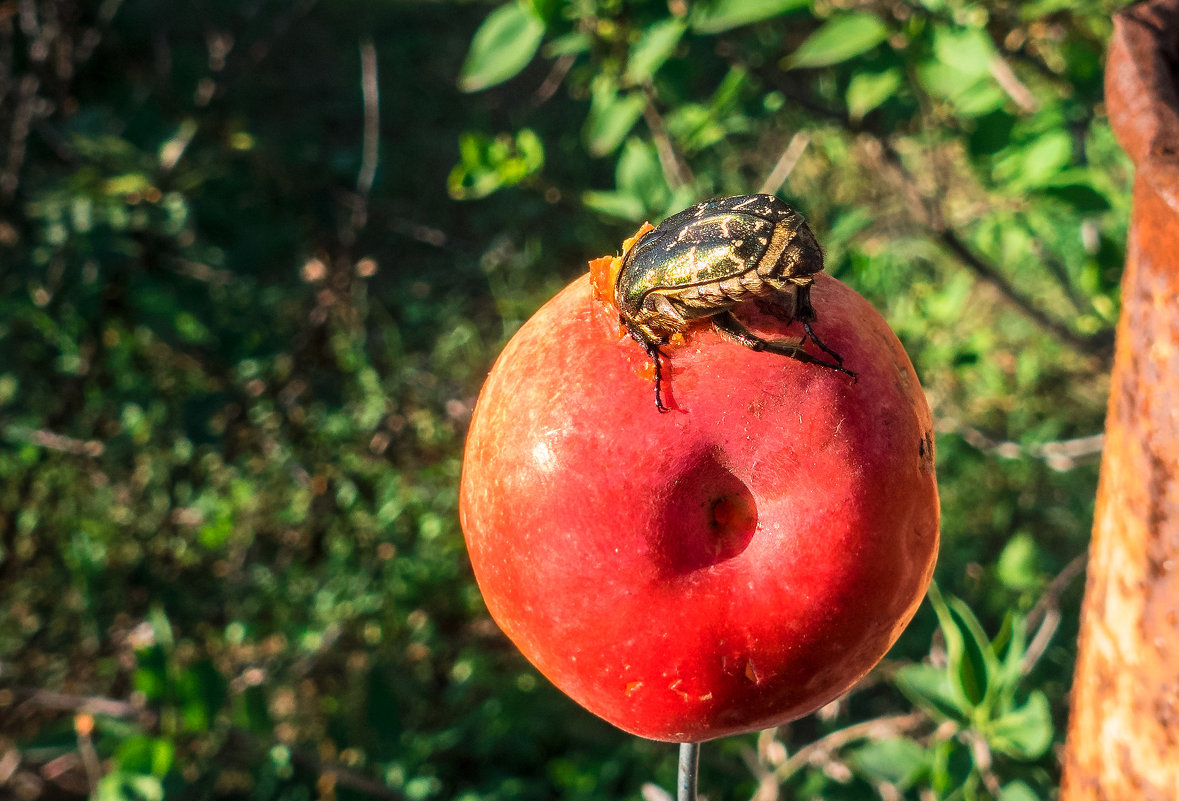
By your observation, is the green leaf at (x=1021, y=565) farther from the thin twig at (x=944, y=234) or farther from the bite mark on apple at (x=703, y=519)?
the bite mark on apple at (x=703, y=519)

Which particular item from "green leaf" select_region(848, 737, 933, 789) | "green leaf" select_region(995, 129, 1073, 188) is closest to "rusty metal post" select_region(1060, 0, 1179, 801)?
"green leaf" select_region(848, 737, 933, 789)

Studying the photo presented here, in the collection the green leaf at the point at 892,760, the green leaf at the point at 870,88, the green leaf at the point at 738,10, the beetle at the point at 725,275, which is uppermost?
the beetle at the point at 725,275

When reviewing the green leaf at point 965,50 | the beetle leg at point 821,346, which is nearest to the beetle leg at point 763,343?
the beetle leg at point 821,346

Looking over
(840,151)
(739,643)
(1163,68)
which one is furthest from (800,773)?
(840,151)

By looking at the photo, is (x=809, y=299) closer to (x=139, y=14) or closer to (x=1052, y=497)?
(x=1052, y=497)

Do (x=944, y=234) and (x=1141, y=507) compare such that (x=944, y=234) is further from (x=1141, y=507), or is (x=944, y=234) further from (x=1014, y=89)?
(x=1141, y=507)
